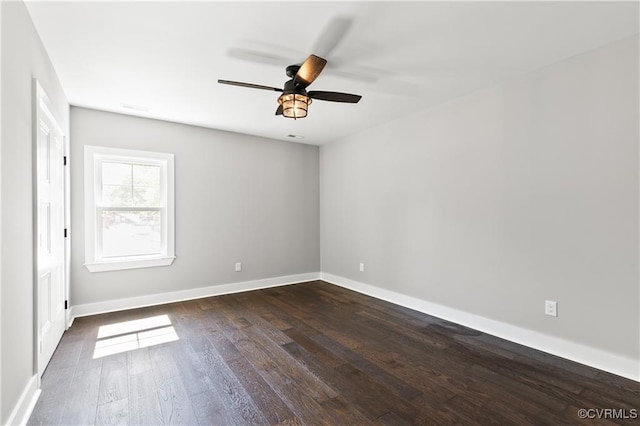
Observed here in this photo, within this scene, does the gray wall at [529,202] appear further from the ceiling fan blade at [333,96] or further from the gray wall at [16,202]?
the gray wall at [16,202]

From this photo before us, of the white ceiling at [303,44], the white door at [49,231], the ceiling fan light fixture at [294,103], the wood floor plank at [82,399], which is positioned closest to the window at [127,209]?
the white door at [49,231]

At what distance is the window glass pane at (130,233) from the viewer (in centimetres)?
390

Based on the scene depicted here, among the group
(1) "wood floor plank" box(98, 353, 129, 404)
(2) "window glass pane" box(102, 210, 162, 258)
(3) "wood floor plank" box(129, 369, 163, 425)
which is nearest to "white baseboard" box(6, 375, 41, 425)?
(1) "wood floor plank" box(98, 353, 129, 404)

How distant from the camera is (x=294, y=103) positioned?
2.56 metres

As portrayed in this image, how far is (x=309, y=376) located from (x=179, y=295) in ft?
9.06

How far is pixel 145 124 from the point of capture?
13.4ft

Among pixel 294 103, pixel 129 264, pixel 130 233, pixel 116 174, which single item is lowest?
pixel 129 264

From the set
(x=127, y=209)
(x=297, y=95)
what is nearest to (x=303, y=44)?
(x=297, y=95)

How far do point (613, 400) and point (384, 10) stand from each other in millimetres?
3000

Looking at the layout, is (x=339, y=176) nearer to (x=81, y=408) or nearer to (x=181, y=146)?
(x=181, y=146)

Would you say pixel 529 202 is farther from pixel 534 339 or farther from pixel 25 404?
pixel 25 404

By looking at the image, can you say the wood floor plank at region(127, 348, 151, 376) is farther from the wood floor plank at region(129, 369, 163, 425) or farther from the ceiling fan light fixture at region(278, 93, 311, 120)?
the ceiling fan light fixture at region(278, 93, 311, 120)

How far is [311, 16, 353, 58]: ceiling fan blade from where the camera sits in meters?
2.07

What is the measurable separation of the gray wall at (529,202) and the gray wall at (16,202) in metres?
3.70
